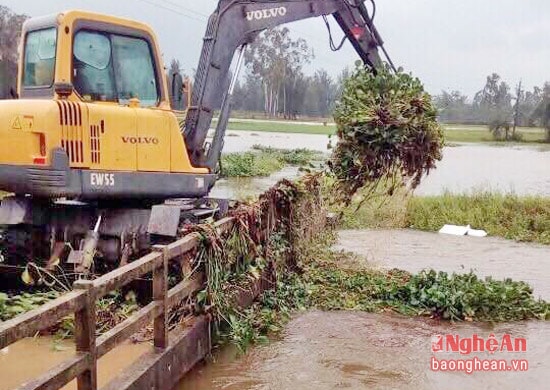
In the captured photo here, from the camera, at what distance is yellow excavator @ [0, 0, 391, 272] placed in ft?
21.4

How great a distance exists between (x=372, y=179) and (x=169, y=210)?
10.1ft

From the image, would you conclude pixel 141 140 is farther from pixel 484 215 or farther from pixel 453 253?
pixel 484 215

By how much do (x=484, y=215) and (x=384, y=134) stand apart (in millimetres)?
8173

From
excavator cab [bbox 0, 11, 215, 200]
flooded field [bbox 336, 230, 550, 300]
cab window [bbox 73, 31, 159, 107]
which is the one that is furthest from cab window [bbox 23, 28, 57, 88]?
flooded field [bbox 336, 230, 550, 300]

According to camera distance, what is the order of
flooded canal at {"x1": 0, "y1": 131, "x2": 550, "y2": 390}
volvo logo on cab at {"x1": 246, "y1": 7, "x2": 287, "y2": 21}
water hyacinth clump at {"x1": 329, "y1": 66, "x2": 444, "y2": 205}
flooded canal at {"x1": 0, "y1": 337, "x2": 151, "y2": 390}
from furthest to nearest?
1. volvo logo on cab at {"x1": 246, "y1": 7, "x2": 287, "y2": 21}
2. water hyacinth clump at {"x1": 329, "y1": 66, "x2": 444, "y2": 205}
3. flooded canal at {"x1": 0, "y1": 131, "x2": 550, "y2": 390}
4. flooded canal at {"x1": 0, "y1": 337, "x2": 151, "y2": 390}

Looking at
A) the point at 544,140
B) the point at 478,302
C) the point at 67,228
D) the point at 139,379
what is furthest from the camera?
the point at 544,140

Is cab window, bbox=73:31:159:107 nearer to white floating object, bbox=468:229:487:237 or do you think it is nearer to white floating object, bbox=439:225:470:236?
white floating object, bbox=439:225:470:236

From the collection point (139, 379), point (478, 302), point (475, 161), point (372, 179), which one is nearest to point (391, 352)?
point (478, 302)

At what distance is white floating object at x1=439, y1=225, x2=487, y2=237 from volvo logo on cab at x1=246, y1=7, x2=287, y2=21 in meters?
7.52

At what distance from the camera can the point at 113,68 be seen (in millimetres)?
7199

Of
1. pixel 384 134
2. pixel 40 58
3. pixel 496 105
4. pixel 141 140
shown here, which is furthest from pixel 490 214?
pixel 496 105

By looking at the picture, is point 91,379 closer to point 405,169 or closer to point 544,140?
point 405,169

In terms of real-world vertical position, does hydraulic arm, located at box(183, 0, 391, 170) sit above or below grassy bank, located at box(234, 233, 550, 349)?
above

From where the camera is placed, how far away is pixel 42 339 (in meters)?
5.96
